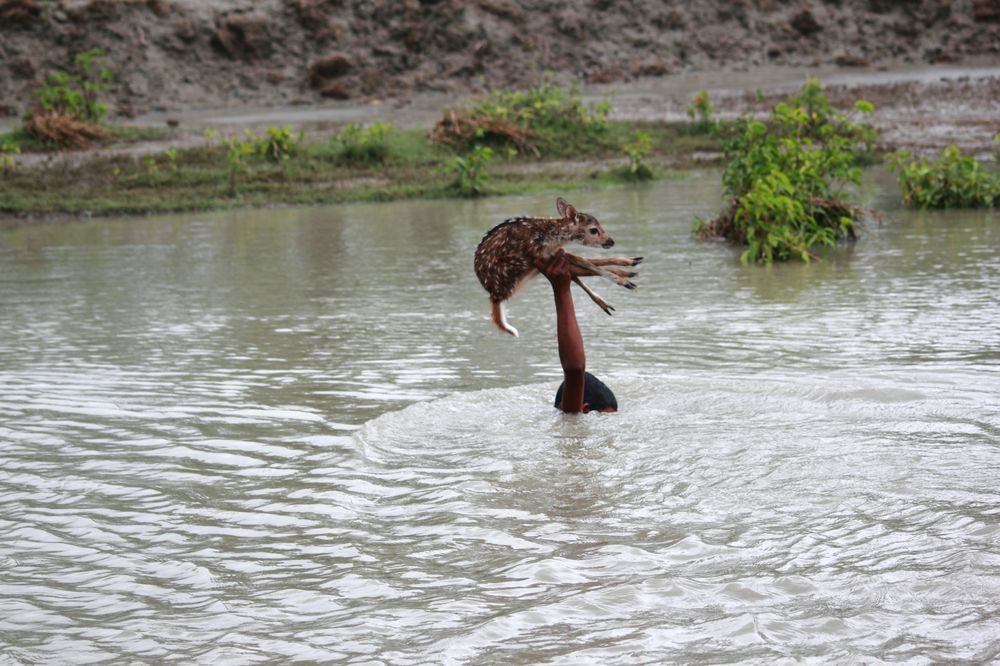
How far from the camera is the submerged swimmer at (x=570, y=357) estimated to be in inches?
215

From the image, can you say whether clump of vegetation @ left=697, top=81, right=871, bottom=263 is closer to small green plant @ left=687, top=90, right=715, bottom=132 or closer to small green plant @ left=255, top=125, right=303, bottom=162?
small green plant @ left=687, top=90, right=715, bottom=132

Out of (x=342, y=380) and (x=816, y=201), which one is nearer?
(x=342, y=380)

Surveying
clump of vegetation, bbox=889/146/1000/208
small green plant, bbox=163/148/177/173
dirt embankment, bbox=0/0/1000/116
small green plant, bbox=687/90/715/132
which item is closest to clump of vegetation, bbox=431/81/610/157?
small green plant, bbox=687/90/715/132

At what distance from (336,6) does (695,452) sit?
22.2 meters

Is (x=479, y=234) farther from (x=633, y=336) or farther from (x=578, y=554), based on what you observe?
(x=578, y=554)

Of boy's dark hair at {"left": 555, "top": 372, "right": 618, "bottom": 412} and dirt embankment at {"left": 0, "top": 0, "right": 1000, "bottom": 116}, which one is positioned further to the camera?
dirt embankment at {"left": 0, "top": 0, "right": 1000, "bottom": 116}

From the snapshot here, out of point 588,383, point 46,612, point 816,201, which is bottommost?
point 46,612

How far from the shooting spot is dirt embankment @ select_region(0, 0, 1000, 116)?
24.1 metres

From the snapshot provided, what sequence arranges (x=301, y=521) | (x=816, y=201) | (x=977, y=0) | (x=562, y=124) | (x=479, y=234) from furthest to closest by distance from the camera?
(x=977, y=0)
(x=562, y=124)
(x=479, y=234)
(x=816, y=201)
(x=301, y=521)

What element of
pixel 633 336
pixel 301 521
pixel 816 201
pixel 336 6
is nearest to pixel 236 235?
pixel 816 201

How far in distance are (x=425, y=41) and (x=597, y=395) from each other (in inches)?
822

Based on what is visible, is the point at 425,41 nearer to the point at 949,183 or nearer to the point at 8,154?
the point at 8,154

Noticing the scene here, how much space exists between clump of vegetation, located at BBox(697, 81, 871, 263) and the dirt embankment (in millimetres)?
13444

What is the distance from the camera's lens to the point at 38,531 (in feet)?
15.0
